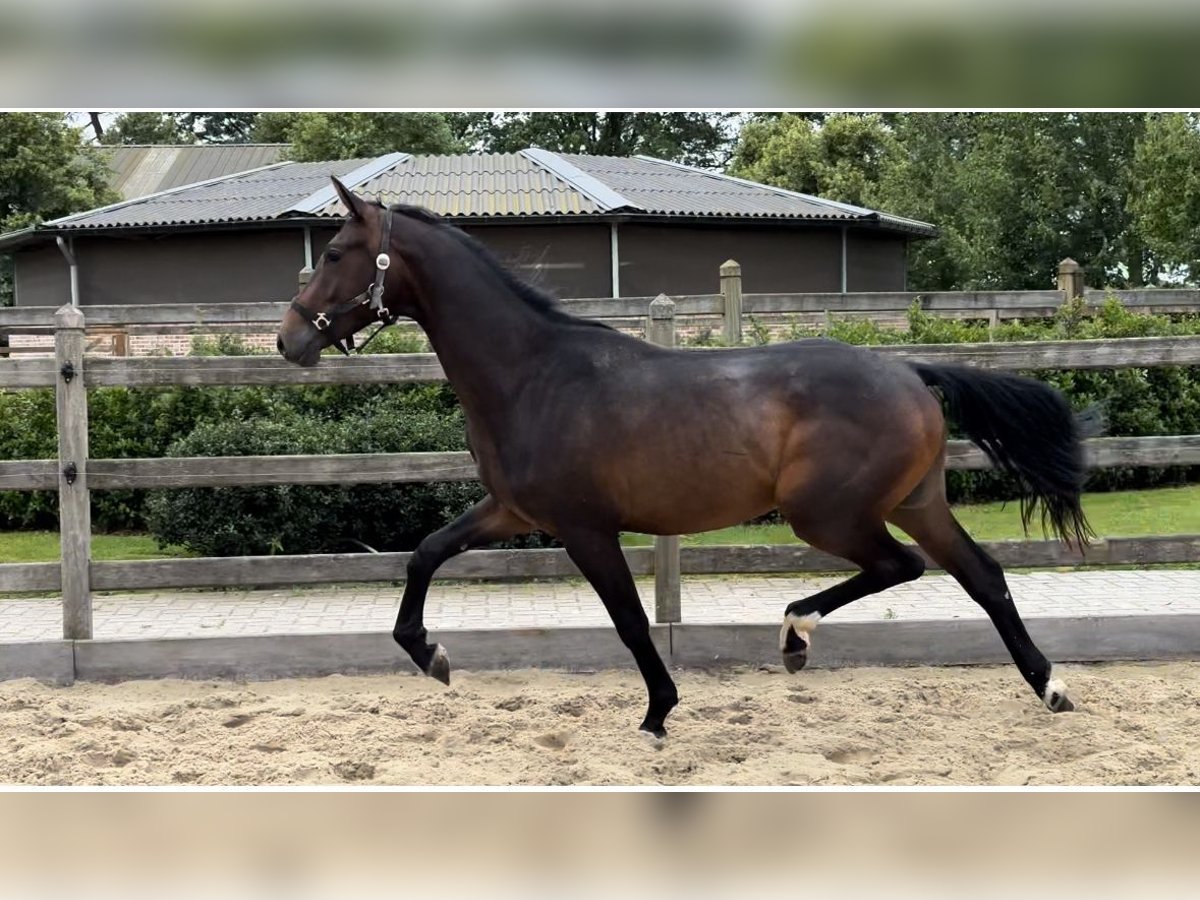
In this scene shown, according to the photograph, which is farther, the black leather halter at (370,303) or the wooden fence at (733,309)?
the wooden fence at (733,309)

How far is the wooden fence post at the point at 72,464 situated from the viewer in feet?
18.1

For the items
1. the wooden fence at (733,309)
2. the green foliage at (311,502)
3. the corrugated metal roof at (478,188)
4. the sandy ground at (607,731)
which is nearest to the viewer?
the sandy ground at (607,731)

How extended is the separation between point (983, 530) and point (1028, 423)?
17.1ft

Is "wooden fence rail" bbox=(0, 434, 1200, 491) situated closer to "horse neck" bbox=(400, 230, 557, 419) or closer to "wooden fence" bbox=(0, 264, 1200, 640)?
"wooden fence" bbox=(0, 264, 1200, 640)

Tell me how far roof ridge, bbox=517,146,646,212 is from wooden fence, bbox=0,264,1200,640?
12979 mm

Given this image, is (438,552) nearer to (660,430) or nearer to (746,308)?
(660,430)

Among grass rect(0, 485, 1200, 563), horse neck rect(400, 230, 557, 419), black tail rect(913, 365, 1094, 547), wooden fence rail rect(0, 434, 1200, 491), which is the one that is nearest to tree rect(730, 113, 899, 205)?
grass rect(0, 485, 1200, 563)

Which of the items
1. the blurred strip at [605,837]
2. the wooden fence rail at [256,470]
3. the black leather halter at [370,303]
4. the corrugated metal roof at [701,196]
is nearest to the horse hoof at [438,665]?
the wooden fence rail at [256,470]

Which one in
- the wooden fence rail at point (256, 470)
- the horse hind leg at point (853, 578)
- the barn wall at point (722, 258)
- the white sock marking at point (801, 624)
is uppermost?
the barn wall at point (722, 258)

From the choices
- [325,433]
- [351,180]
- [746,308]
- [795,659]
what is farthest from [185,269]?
[795,659]

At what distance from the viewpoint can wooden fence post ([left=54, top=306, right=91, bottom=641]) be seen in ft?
18.1

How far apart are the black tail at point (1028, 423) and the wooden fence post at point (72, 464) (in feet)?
12.7

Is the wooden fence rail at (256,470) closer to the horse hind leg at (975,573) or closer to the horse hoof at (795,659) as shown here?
the horse hind leg at (975,573)

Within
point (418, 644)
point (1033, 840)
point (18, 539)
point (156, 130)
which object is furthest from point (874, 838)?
point (156, 130)
